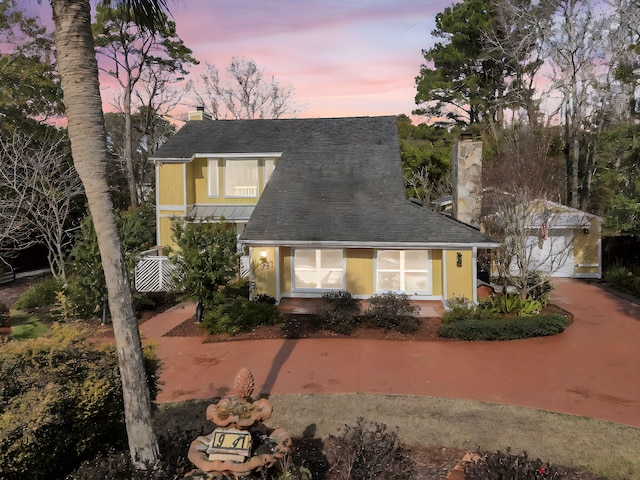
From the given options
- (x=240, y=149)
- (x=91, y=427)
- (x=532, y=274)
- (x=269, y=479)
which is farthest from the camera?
(x=240, y=149)

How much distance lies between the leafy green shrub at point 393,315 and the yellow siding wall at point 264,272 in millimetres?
3884

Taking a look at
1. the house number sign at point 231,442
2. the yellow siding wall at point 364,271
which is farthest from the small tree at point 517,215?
the house number sign at point 231,442

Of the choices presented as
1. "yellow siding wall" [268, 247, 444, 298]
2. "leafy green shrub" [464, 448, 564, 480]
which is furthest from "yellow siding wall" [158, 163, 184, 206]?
"leafy green shrub" [464, 448, 564, 480]

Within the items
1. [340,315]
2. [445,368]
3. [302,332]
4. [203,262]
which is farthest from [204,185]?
[445,368]

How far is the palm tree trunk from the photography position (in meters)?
5.04

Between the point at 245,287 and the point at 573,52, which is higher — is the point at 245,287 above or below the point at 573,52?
below

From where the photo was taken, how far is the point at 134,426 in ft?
17.9

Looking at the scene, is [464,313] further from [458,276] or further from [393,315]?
[393,315]

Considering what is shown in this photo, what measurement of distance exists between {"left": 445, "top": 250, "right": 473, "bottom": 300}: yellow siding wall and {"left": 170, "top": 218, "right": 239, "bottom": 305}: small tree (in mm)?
6791

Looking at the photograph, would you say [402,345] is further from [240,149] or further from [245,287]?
[240,149]

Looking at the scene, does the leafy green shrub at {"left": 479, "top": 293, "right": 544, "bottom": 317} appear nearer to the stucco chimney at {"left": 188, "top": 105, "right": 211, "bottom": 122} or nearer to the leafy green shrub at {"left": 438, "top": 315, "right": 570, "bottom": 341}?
the leafy green shrub at {"left": 438, "top": 315, "right": 570, "bottom": 341}

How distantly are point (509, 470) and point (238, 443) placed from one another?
3.10 metres

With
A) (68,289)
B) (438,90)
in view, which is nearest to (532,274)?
(68,289)

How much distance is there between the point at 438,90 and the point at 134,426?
32349mm
